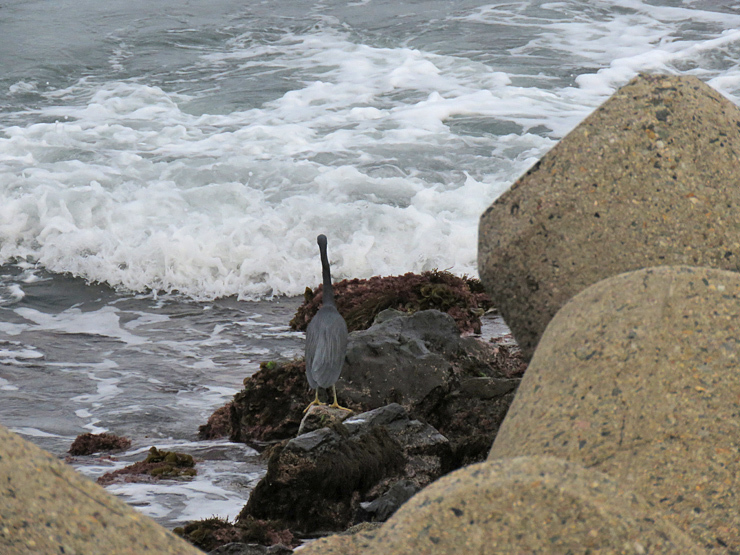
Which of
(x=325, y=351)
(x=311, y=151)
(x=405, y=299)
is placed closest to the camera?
(x=325, y=351)

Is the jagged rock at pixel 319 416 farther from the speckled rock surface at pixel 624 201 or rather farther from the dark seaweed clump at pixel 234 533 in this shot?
the speckled rock surface at pixel 624 201

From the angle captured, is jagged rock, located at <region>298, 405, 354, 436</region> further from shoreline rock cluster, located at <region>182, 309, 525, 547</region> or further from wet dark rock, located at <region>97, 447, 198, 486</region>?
wet dark rock, located at <region>97, 447, 198, 486</region>

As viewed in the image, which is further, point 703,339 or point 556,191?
point 556,191

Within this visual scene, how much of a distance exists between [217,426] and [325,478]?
2.17 m

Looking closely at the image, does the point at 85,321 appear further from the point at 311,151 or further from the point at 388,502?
the point at 311,151

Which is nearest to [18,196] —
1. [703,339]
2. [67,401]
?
[67,401]

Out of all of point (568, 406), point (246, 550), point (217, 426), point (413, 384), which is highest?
point (568, 406)

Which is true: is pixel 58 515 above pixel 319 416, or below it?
above

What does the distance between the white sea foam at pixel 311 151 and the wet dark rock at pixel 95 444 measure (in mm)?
2598

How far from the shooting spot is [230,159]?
45.1 ft

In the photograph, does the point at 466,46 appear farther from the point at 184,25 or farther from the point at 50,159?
the point at 50,159

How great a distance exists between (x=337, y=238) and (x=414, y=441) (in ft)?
22.2

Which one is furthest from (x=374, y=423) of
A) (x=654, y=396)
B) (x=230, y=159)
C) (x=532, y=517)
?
(x=230, y=159)

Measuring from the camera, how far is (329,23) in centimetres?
2202
